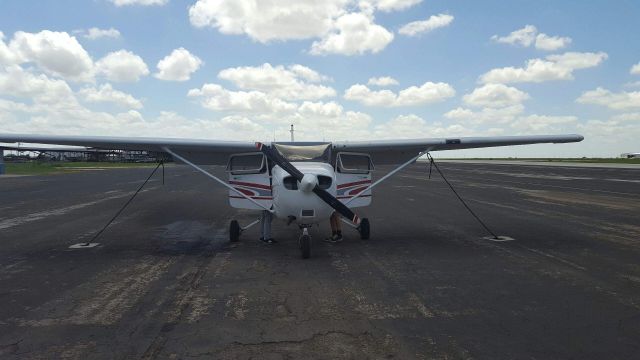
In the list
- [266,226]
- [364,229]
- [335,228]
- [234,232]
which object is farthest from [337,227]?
[234,232]

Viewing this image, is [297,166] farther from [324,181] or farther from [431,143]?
[431,143]

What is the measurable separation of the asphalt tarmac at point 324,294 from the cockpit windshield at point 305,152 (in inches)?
77.4

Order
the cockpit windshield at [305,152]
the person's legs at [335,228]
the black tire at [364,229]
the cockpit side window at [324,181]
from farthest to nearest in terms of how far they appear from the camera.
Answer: the black tire at [364,229]
the person's legs at [335,228]
the cockpit windshield at [305,152]
the cockpit side window at [324,181]

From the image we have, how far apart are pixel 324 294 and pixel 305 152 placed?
4.11 metres

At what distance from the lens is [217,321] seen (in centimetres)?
494

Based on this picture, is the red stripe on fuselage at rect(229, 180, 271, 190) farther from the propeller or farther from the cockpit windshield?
the propeller

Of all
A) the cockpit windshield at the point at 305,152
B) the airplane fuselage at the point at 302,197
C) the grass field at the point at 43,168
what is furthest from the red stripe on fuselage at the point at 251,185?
the grass field at the point at 43,168

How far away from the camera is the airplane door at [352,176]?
10320mm

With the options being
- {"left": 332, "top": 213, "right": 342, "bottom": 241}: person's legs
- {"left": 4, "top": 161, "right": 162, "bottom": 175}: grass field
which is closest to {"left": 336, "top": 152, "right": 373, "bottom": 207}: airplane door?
{"left": 332, "top": 213, "right": 342, "bottom": 241}: person's legs

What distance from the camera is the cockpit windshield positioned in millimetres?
9305

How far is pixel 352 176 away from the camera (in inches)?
414

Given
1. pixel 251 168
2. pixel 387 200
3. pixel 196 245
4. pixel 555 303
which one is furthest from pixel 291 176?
pixel 387 200

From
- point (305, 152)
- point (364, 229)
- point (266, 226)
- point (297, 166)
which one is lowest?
point (364, 229)

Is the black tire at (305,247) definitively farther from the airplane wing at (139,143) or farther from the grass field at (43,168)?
the grass field at (43,168)
